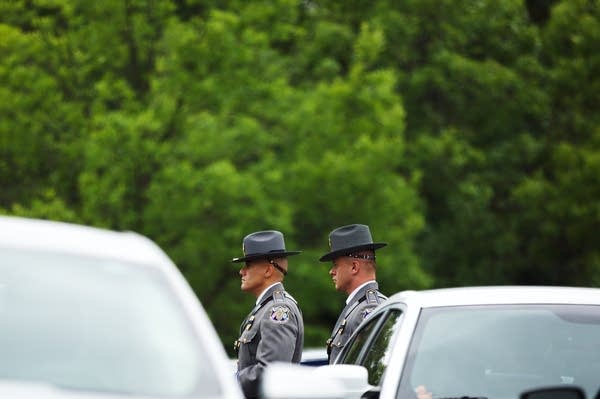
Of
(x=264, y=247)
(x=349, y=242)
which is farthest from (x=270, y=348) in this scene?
(x=349, y=242)

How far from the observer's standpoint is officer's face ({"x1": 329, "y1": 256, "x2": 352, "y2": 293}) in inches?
364

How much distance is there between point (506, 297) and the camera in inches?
243

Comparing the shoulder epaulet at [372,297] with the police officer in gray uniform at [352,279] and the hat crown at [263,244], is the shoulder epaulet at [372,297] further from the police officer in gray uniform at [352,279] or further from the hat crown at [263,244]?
the hat crown at [263,244]

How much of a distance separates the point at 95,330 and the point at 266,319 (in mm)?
3668

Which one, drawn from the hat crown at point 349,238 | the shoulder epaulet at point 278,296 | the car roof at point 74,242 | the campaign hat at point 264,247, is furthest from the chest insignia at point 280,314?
the car roof at point 74,242

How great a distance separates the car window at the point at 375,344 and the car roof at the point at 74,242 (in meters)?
1.72

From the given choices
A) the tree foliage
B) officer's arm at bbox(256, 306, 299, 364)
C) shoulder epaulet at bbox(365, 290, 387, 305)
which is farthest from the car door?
the tree foliage

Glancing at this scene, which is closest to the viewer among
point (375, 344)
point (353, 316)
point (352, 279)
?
point (375, 344)

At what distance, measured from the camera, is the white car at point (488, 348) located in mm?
5820

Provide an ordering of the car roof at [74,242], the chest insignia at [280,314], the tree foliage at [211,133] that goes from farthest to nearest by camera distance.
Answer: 1. the tree foliage at [211,133]
2. the chest insignia at [280,314]
3. the car roof at [74,242]

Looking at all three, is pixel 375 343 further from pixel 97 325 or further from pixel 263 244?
pixel 97 325

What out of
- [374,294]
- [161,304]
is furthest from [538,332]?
[374,294]

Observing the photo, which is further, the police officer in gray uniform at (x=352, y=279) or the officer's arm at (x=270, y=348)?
the police officer in gray uniform at (x=352, y=279)

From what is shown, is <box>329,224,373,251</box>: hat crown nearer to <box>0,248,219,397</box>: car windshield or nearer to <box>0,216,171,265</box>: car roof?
<box>0,216,171,265</box>: car roof
